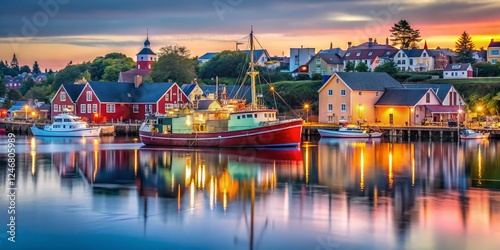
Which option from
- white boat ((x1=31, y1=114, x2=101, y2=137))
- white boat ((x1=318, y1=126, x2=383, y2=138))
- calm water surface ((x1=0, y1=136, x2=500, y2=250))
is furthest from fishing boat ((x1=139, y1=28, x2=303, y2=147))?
white boat ((x1=318, y1=126, x2=383, y2=138))

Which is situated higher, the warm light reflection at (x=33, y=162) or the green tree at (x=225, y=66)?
the green tree at (x=225, y=66)

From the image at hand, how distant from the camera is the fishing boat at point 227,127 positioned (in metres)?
46.3

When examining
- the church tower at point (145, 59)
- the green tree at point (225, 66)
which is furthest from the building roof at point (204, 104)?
the church tower at point (145, 59)

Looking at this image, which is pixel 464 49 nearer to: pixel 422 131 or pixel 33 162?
pixel 422 131

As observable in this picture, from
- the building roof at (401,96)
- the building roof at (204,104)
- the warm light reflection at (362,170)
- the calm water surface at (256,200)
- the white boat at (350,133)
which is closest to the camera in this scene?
the calm water surface at (256,200)

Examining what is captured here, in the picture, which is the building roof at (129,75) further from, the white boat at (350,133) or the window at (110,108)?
the white boat at (350,133)

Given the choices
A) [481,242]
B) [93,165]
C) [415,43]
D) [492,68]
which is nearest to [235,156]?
[93,165]

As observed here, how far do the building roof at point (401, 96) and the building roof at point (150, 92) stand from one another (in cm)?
1973

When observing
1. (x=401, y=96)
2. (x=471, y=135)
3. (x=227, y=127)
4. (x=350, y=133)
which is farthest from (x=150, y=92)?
(x=471, y=135)

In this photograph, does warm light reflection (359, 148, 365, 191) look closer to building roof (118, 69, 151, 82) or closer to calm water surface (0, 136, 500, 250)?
calm water surface (0, 136, 500, 250)

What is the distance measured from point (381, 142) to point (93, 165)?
77.1ft

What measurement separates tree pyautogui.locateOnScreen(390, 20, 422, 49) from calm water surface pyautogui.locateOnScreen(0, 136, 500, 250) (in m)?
56.9

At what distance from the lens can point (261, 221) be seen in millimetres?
23125

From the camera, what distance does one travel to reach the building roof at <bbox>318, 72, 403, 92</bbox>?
64188 mm
